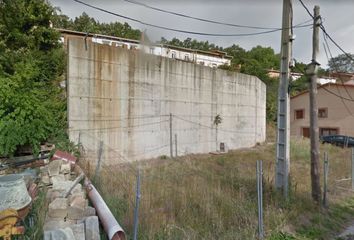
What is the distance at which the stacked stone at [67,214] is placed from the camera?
11.2 ft

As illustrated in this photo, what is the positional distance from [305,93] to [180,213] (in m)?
26.7

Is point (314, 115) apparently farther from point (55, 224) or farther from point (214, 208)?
point (55, 224)

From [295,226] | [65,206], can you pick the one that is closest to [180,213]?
[65,206]

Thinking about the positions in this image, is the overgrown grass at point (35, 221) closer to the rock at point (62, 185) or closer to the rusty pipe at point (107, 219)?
the rock at point (62, 185)

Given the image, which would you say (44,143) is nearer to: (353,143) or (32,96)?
(32,96)

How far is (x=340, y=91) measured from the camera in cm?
2409

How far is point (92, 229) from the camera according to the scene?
11.7 ft

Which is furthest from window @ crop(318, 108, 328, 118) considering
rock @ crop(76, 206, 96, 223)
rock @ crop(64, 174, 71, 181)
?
rock @ crop(76, 206, 96, 223)

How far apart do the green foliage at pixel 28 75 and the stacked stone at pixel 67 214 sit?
1.52 meters

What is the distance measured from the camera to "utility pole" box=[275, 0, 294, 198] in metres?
6.62

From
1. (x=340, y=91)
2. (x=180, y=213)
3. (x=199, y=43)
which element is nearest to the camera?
(x=180, y=213)

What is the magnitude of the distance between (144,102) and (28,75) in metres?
4.35

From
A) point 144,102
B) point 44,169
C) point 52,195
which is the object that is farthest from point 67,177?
point 144,102

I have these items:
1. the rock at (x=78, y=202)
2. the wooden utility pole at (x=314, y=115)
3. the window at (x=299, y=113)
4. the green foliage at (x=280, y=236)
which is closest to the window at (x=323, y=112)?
the window at (x=299, y=113)
